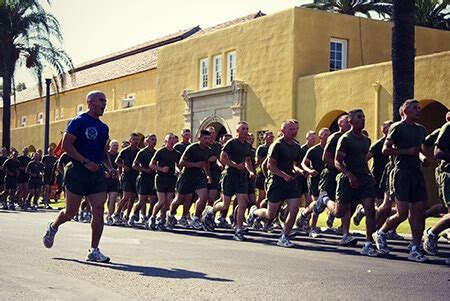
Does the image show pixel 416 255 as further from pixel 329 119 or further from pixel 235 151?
pixel 329 119

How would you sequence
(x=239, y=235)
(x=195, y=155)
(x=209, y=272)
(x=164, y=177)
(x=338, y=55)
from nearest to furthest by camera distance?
1. (x=209, y=272)
2. (x=239, y=235)
3. (x=195, y=155)
4. (x=164, y=177)
5. (x=338, y=55)

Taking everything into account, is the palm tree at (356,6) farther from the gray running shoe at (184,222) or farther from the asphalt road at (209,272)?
the asphalt road at (209,272)

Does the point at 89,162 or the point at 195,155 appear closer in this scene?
the point at 89,162

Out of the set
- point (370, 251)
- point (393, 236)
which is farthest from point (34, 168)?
point (370, 251)

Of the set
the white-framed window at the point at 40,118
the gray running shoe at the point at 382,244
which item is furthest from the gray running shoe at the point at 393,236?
the white-framed window at the point at 40,118

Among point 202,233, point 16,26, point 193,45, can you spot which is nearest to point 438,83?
point 202,233

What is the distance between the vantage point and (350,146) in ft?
39.2

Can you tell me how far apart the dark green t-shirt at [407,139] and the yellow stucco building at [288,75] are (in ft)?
38.5

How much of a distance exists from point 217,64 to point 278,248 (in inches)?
814

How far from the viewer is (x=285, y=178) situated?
12.7 metres

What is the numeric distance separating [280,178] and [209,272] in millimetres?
4150

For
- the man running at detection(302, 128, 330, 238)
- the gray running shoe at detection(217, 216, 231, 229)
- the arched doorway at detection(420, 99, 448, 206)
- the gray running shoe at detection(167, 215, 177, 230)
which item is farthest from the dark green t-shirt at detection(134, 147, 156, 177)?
the arched doorway at detection(420, 99, 448, 206)

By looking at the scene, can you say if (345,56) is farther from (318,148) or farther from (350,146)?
(350,146)

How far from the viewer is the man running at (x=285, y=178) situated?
42.0 ft
